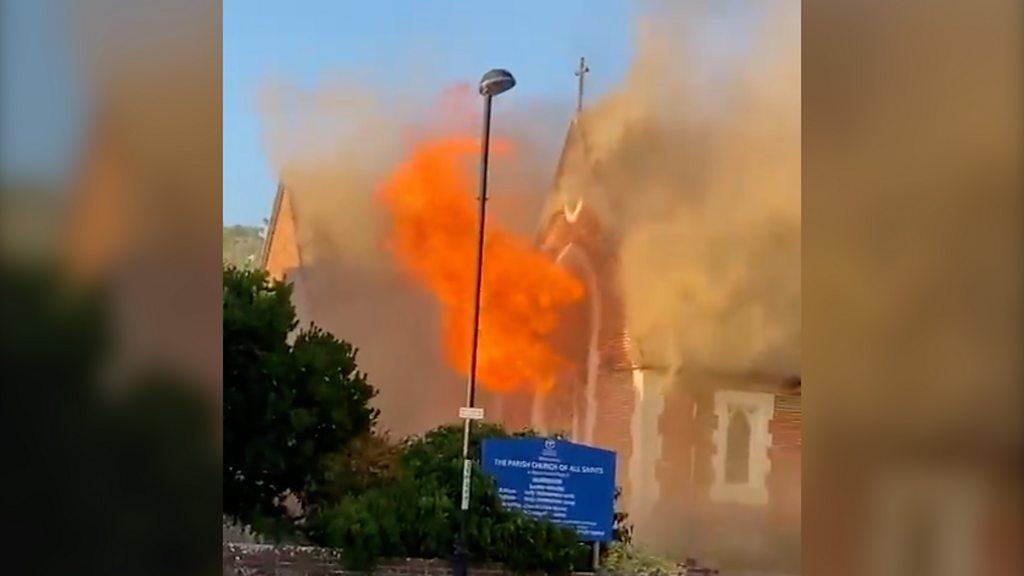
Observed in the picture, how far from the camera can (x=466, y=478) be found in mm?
1987

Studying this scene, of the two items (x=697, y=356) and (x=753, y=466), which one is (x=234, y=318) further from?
(x=753, y=466)

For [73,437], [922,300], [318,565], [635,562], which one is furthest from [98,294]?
[922,300]

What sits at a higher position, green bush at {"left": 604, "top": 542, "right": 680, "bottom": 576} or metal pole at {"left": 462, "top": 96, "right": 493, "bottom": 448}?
metal pole at {"left": 462, "top": 96, "right": 493, "bottom": 448}

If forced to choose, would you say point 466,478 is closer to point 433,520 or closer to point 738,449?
point 433,520

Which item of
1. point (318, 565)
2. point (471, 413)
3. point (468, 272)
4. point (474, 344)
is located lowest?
point (318, 565)

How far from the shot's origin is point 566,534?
198 cm

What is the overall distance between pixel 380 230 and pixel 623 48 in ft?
1.82

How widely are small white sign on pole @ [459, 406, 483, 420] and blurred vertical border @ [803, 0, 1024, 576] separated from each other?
59cm

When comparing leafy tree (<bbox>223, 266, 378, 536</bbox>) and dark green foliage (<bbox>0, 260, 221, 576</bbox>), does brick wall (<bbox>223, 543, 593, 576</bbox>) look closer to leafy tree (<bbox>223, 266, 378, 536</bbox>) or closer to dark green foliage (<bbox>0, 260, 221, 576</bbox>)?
leafy tree (<bbox>223, 266, 378, 536</bbox>)

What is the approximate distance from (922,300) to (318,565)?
115cm

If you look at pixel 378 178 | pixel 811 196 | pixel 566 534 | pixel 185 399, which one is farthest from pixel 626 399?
pixel 185 399

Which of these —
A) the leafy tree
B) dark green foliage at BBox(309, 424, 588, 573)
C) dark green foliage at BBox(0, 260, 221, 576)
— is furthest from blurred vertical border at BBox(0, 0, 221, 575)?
dark green foliage at BBox(309, 424, 588, 573)

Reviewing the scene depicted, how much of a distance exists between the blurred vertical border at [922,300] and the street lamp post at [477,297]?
1.96ft

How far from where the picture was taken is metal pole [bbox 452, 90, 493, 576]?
198 cm
